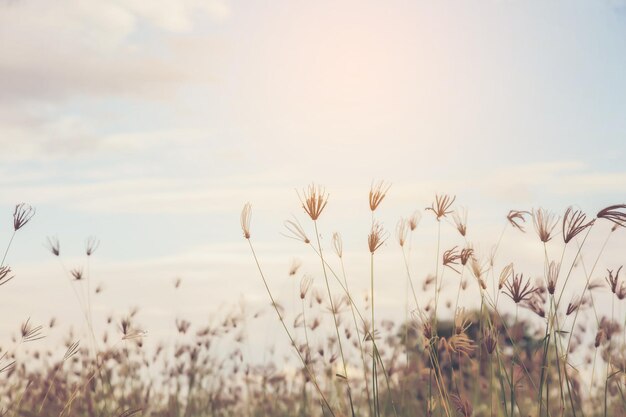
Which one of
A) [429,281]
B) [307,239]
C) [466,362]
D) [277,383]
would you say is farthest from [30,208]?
[466,362]

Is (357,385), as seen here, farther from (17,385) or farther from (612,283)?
(612,283)

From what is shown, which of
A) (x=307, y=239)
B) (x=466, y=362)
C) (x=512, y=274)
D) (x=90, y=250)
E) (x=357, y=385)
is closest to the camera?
(x=512, y=274)

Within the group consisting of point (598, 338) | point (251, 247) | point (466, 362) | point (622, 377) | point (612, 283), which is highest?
point (251, 247)

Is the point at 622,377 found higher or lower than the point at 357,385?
higher

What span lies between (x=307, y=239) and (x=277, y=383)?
142 inches

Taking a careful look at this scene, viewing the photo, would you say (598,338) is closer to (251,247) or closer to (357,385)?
(251,247)

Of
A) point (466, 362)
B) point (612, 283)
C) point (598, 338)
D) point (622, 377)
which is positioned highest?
point (612, 283)

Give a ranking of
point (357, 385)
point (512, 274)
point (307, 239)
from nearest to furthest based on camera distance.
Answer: point (512, 274)
point (307, 239)
point (357, 385)

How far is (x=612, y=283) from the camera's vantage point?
11.1 feet

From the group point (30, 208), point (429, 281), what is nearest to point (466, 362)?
point (429, 281)

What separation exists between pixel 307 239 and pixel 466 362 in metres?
5.18

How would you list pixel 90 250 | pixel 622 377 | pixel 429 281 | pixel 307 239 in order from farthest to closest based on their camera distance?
pixel 90 250 → pixel 429 281 → pixel 622 377 → pixel 307 239

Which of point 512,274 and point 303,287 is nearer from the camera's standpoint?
point 512,274

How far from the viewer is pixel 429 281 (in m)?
4.62
